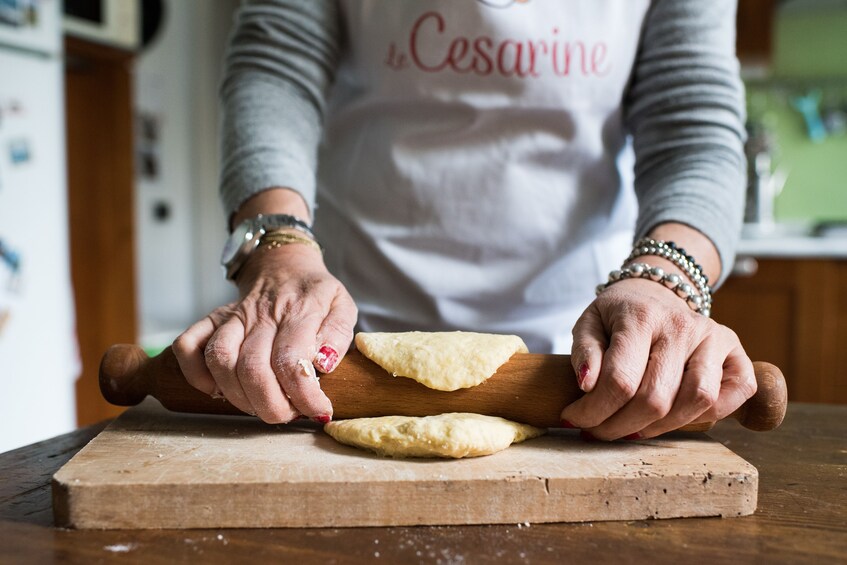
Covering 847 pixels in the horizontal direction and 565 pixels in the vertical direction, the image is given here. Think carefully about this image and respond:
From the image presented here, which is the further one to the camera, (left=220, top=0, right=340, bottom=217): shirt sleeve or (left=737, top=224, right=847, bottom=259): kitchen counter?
(left=737, top=224, right=847, bottom=259): kitchen counter

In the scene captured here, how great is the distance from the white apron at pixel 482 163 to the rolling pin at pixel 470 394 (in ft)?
1.01

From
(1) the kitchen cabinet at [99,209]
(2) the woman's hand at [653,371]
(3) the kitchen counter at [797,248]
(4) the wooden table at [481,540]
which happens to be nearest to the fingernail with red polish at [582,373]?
(2) the woman's hand at [653,371]

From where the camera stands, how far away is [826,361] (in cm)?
248

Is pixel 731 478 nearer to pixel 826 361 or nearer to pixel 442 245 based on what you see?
pixel 442 245

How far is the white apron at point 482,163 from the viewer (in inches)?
41.3

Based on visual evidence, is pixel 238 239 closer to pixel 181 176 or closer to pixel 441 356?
pixel 441 356

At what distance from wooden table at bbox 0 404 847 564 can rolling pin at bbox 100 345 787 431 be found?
0.31 feet

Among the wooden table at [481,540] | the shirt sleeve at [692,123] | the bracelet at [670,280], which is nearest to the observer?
the wooden table at [481,540]

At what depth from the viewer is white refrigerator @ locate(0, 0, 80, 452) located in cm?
207

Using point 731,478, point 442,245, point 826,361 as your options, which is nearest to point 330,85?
point 442,245

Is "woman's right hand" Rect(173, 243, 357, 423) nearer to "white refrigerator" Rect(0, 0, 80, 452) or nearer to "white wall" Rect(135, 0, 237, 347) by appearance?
"white refrigerator" Rect(0, 0, 80, 452)

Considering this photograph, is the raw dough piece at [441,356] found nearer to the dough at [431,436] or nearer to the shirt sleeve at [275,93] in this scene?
the dough at [431,436]

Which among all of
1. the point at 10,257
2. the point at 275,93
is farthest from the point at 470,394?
the point at 10,257

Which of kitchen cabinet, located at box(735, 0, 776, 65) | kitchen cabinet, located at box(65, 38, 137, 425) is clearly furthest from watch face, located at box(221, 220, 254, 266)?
kitchen cabinet, located at box(735, 0, 776, 65)
